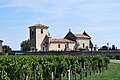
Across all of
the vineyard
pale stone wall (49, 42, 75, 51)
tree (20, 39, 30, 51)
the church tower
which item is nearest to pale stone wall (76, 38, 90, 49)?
pale stone wall (49, 42, 75, 51)

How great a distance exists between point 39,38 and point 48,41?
11.7ft

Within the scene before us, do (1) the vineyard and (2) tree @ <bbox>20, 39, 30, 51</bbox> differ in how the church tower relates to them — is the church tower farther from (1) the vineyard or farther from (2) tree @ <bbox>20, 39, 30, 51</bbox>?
(1) the vineyard

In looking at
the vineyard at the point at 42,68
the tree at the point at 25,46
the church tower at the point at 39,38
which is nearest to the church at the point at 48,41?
the church tower at the point at 39,38

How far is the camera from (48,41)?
108500 millimetres

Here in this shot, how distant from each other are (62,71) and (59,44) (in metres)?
82.9

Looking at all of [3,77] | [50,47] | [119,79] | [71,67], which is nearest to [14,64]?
[3,77]

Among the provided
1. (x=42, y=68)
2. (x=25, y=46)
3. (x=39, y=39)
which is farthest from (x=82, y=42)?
(x=42, y=68)

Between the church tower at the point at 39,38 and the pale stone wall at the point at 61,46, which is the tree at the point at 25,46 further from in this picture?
the pale stone wall at the point at 61,46

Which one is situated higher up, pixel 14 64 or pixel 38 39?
pixel 38 39

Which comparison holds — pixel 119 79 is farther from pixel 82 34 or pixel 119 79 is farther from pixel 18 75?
pixel 82 34

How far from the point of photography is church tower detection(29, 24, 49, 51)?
10925 cm

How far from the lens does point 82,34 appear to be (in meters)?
120

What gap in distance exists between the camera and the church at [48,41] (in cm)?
10888

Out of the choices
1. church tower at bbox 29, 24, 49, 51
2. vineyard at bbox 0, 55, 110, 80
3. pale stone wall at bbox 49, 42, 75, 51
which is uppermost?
church tower at bbox 29, 24, 49, 51
